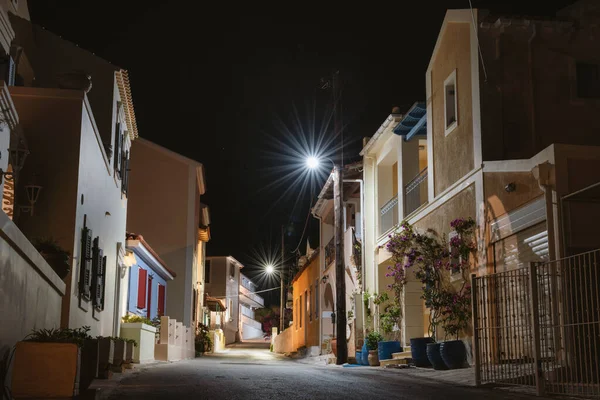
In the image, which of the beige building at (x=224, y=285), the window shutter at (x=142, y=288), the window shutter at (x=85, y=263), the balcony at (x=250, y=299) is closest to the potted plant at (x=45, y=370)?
the window shutter at (x=85, y=263)

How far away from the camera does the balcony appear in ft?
272

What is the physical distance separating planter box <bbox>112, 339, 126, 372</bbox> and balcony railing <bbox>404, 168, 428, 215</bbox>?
9.19 m

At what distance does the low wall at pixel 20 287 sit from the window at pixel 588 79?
11.6 m

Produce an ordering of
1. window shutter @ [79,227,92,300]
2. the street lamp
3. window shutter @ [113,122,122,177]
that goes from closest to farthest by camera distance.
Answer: window shutter @ [79,227,92,300] < window shutter @ [113,122,122,177] < the street lamp

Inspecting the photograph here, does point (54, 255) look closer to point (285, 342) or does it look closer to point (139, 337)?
point (139, 337)

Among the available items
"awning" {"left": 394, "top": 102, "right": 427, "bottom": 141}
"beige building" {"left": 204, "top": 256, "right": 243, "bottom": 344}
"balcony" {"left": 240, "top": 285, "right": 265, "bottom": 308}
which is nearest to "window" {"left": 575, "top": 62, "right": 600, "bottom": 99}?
"awning" {"left": 394, "top": 102, "right": 427, "bottom": 141}

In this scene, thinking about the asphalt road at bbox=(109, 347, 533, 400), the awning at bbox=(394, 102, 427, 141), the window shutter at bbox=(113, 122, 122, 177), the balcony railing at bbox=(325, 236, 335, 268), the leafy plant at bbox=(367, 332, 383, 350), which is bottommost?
the asphalt road at bbox=(109, 347, 533, 400)

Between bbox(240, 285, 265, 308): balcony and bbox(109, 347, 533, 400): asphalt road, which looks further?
bbox(240, 285, 265, 308): balcony

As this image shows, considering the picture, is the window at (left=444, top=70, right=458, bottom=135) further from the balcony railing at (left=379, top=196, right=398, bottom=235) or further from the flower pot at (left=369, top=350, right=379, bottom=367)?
the flower pot at (left=369, top=350, right=379, bottom=367)

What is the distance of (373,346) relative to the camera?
2089cm

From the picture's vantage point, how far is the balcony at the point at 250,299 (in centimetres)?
8300

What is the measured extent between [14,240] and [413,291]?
568 inches

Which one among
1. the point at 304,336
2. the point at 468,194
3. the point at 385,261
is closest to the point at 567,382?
the point at 468,194

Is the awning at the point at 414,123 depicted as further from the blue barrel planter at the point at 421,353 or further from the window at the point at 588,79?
the blue barrel planter at the point at 421,353
